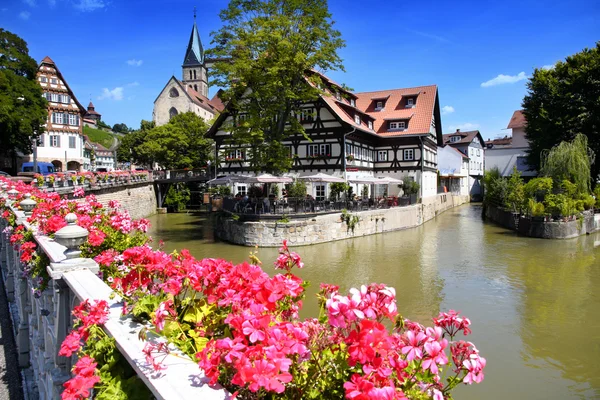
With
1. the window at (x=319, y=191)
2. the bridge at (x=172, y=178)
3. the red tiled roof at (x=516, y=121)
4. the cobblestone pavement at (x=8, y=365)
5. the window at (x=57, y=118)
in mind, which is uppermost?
the red tiled roof at (x=516, y=121)

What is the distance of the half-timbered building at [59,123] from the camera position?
41.6 metres

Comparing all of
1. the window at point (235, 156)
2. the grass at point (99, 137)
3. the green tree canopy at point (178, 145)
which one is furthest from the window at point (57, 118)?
the grass at point (99, 137)

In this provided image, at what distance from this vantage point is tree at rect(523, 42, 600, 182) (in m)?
31.0

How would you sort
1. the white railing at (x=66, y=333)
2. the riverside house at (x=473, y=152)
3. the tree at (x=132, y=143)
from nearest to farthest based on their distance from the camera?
1. the white railing at (x=66, y=333)
2. the tree at (x=132, y=143)
3. the riverside house at (x=473, y=152)

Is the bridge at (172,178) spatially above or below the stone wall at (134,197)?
above

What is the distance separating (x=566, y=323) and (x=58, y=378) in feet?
37.0

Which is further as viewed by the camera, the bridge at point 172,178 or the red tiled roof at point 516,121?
the red tiled roof at point 516,121

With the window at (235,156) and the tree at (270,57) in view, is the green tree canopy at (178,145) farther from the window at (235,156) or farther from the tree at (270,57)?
the tree at (270,57)

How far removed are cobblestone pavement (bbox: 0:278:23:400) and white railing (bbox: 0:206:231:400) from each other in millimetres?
146

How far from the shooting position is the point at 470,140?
195 ft

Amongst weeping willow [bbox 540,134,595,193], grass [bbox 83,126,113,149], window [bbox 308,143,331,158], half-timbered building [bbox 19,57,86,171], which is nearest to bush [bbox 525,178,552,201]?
weeping willow [bbox 540,134,595,193]

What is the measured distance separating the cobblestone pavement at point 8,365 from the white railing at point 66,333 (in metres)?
0.15

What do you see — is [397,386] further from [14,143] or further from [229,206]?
[14,143]

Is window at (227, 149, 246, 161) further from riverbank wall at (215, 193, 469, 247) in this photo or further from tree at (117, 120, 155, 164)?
tree at (117, 120, 155, 164)
